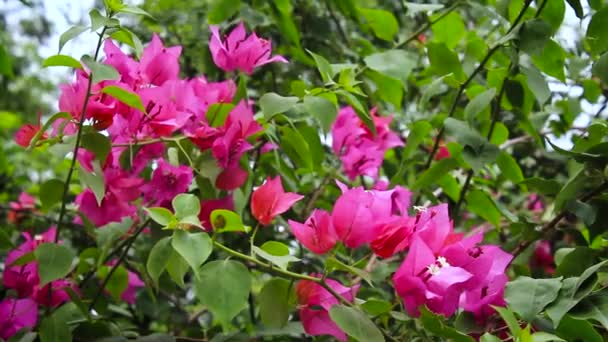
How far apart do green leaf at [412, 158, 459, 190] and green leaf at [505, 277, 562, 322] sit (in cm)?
28

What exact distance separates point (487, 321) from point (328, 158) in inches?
20.6

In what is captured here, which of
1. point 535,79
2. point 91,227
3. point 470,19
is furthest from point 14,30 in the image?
point 535,79

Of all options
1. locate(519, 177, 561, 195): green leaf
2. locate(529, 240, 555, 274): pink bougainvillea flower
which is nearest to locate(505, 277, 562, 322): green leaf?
locate(519, 177, 561, 195): green leaf

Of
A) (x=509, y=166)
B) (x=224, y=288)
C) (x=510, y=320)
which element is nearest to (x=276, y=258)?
(x=224, y=288)

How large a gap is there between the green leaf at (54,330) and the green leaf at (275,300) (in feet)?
0.65

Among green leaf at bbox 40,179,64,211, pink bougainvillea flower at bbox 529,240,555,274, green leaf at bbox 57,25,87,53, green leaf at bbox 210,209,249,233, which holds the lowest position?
pink bougainvillea flower at bbox 529,240,555,274

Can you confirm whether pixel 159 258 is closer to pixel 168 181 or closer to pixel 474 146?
→ pixel 168 181

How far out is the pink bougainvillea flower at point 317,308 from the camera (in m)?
0.66

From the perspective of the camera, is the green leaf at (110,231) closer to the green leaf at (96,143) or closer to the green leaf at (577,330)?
the green leaf at (96,143)

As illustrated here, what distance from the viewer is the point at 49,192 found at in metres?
0.76

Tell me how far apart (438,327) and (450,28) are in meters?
0.54

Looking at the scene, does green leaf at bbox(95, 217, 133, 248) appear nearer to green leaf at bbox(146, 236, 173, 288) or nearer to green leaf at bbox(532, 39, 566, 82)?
green leaf at bbox(146, 236, 173, 288)

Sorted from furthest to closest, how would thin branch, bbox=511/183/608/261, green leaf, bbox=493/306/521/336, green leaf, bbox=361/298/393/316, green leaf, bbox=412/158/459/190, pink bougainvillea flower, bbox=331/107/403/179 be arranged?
pink bougainvillea flower, bbox=331/107/403/179
green leaf, bbox=412/158/459/190
thin branch, bbox=511/183/608/261
green leaf, bbox=361/298/393/316
green leaf, bbox=493/306/521/336

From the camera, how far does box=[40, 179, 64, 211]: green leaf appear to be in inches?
30.0
